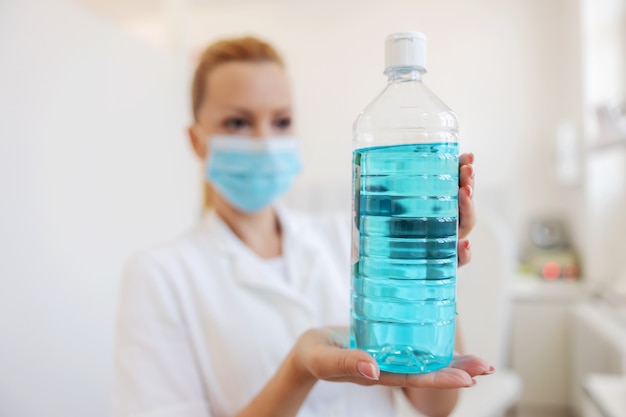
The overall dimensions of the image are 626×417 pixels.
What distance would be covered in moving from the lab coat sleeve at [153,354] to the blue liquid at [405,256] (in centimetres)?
45

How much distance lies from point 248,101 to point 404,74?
523 mm

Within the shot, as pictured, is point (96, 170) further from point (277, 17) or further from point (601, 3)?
point (601, 3)

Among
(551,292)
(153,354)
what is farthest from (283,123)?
(551,292)

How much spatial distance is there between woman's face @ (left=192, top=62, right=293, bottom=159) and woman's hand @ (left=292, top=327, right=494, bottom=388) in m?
0.55

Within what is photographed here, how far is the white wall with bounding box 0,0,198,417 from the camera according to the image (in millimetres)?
1118

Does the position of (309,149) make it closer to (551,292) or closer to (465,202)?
(551,292)

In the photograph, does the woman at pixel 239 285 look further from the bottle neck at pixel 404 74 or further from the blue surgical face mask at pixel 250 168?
the bottle neck at pixel 404 74

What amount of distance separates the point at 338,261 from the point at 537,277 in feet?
7.41

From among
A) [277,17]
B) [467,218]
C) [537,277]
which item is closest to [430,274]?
[467,218]

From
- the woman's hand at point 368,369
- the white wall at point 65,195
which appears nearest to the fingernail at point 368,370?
the woman's hand at point 368,369

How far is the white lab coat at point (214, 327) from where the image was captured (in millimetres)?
882

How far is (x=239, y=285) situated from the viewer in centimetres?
100

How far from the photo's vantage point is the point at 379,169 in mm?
556

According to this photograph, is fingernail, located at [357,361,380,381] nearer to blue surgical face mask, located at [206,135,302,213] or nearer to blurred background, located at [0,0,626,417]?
blurred background, located at [0,0,626,417]
